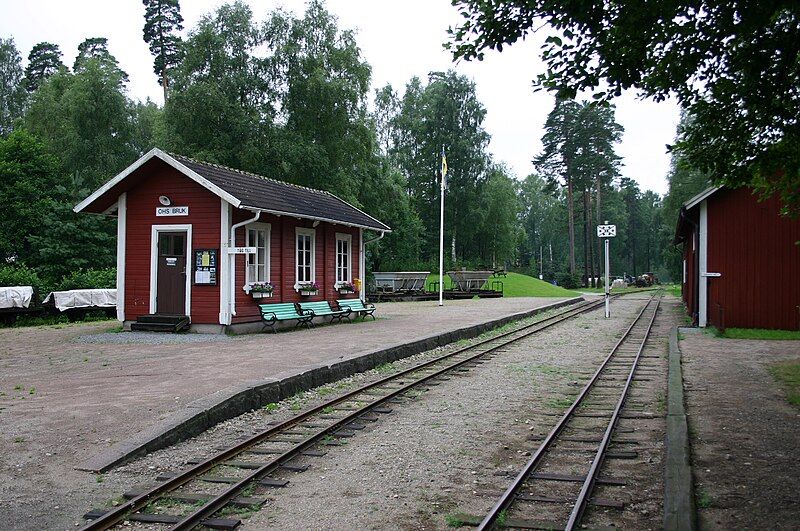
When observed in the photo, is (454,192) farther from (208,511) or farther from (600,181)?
(208,511)

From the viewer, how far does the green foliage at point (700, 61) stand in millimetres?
6828

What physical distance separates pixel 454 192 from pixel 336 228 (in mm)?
35035

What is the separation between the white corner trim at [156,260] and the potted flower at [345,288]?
5.63 meters

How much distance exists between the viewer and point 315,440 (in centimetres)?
679

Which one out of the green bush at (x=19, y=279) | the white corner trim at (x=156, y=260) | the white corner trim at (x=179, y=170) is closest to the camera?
the white corner trim at (x=179, y=170)

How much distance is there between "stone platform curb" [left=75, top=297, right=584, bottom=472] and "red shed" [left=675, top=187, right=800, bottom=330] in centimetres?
976

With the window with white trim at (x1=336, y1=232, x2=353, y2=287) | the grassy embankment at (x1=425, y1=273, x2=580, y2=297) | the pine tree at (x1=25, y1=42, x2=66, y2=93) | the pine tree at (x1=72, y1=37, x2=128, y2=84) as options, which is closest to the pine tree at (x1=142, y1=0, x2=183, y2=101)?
the pine tree at (x1=72, y1=37, x2=128, y2=84)

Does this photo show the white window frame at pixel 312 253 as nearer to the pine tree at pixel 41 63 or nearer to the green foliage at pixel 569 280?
the pine tree at pixel 41 63

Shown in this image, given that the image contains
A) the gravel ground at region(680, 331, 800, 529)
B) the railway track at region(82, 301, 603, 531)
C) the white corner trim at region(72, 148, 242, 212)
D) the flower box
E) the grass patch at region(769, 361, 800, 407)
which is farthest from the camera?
the flower box

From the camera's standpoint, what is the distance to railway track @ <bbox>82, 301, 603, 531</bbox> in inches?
184

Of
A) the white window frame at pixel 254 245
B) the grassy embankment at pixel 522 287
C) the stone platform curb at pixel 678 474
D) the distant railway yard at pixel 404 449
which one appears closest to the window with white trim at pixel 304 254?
the white window frame at pixel 254 245

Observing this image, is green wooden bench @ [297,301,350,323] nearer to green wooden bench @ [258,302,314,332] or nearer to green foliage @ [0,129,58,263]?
green wooden bench @ [258,302,314,332]

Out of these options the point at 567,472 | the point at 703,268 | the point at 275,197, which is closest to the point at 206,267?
the point at 275,197

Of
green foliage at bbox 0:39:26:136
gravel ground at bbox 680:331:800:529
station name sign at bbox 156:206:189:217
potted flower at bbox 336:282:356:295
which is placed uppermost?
green foliage at bbox 0:39:26:136
